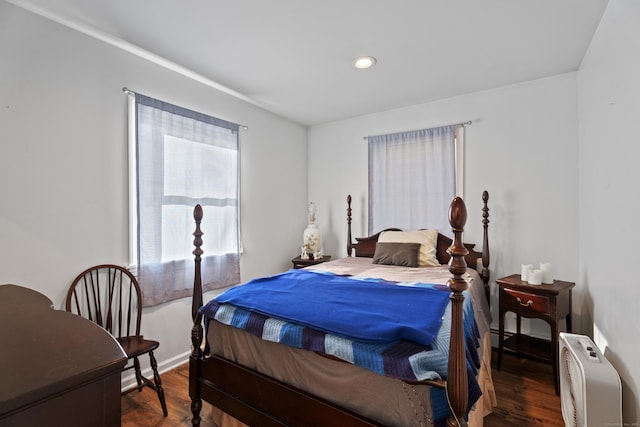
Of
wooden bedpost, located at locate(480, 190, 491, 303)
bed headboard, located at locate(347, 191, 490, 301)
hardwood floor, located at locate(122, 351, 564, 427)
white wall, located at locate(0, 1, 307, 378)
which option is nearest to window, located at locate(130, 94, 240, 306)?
white wall, located at locate(0, 1, 307, 378)

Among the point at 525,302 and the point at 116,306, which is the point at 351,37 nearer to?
the point at 525,302

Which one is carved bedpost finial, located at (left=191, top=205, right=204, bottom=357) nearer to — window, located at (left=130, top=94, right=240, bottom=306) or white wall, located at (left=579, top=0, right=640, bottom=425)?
window, located at (left=130, top=94, right=240, bottom=306)

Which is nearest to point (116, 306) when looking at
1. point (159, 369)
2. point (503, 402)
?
point (159, 369)

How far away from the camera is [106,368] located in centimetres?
63

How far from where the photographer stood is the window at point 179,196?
95.0 inches

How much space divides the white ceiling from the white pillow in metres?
1.45

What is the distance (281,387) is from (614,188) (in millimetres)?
2124

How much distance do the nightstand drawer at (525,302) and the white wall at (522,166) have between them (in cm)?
52

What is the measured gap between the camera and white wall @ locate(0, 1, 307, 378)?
5.95ft

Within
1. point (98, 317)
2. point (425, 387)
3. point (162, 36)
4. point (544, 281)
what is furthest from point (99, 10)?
point (544, 281)

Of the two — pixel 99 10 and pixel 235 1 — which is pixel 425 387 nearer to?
pixel 235 1

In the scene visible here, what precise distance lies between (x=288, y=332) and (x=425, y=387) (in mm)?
644

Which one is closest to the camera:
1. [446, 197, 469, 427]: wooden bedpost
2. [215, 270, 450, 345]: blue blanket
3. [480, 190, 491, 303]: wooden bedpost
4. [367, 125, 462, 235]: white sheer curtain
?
[446, 197, 469, 427]: wooden bedpost

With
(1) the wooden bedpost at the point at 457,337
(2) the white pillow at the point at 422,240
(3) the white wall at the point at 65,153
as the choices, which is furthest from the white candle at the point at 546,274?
(3) the white wall at the point at 65,153
